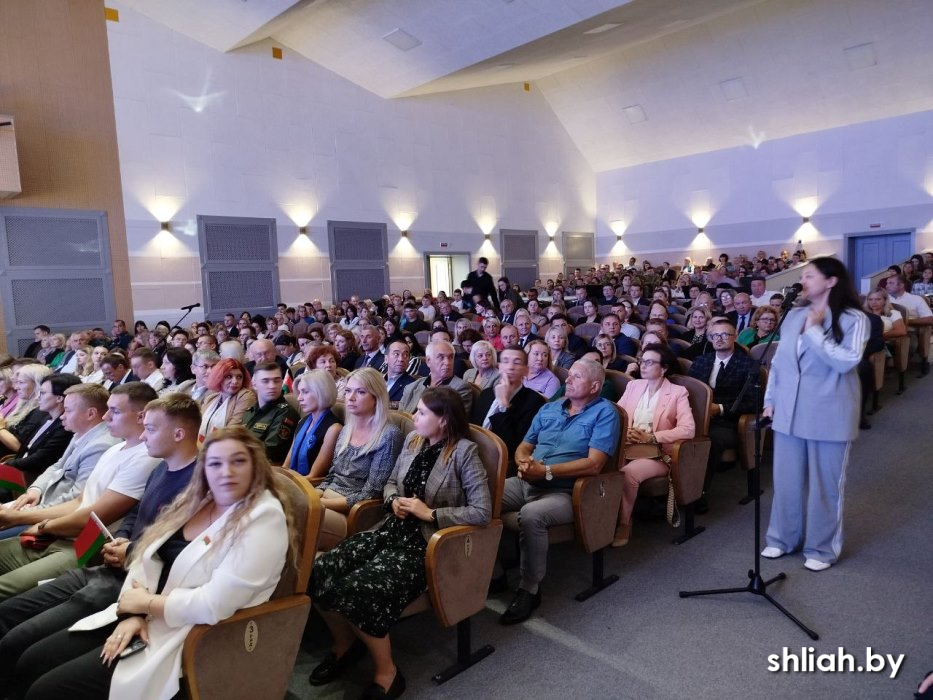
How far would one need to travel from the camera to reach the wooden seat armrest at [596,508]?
2.49 metres

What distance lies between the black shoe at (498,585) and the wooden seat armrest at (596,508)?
426mm

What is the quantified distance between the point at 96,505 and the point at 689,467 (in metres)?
2.63

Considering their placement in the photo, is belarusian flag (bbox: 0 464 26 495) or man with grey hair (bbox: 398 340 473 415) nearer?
belarusian flag (bbox: 0 464 26 495)

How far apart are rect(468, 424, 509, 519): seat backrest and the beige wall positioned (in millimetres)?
9569

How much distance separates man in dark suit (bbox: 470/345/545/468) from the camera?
3088mm

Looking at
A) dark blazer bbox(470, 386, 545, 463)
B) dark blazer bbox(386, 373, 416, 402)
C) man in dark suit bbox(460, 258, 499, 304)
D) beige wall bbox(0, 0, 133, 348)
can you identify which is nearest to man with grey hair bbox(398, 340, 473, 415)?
dark blazer bbox(386, 373, 416, 402)

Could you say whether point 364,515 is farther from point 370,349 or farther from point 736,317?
point 736,317

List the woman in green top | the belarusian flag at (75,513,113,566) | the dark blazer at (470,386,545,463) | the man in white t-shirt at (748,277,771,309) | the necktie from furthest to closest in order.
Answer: the man in white t-shirt at (748,277,771,309) → the woman in green top → the necktie → the dark blazer at (470,386,545,463) → the belarusian flag at (75,513,113,566)

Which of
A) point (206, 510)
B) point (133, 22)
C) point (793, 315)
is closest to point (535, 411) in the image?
point (793, 315)

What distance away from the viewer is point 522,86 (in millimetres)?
14211

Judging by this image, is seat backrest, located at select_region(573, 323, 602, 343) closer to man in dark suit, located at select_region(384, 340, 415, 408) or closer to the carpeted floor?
man in dark suit, located at select_region(384, 340, 415, 408)

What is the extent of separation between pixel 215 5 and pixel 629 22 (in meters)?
6.24

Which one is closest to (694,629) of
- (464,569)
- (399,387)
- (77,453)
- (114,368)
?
(464,569)

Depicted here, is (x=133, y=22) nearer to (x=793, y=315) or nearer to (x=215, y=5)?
(x=215, y=5)
